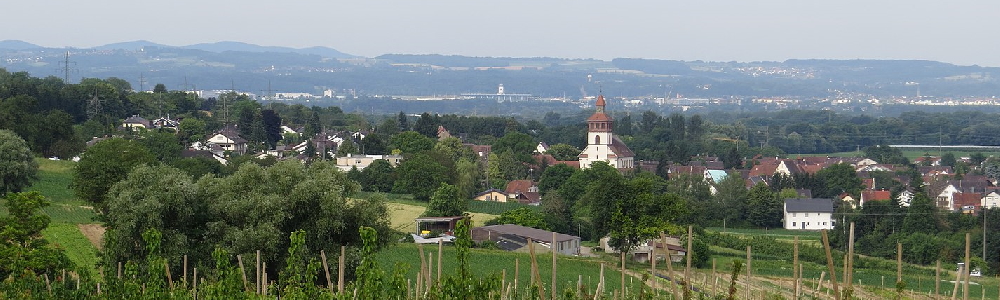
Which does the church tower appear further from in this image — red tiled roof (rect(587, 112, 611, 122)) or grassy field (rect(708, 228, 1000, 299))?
grassy field (rect(708, 228, 1000, 299))

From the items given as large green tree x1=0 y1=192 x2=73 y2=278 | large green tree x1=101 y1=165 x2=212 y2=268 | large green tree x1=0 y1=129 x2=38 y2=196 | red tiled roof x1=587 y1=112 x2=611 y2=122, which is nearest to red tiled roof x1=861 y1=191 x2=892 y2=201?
red tiled roof x1=587 y1=112 x2=611 y2=122

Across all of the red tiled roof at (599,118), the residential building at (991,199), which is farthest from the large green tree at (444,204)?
the red tiled roof at (599,118)

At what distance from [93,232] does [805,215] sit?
35.6 meters

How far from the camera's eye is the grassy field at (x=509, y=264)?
2986 centimetres

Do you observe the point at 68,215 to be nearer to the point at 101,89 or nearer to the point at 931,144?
the point at 101,89

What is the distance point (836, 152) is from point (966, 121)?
176ft

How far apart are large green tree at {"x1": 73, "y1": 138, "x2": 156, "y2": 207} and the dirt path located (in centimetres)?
60

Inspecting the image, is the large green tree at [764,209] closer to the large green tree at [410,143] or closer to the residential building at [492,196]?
the residential building at [492,196]

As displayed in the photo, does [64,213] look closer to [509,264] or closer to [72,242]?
[72,242]

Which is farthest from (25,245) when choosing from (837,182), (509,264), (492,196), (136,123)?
(837,182)

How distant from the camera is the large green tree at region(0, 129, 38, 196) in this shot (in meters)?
36.6

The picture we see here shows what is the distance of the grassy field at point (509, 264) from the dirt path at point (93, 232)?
6680 millimetres

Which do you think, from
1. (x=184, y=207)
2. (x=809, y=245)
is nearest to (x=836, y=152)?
(x=809, y=245)

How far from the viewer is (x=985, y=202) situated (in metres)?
64.0
